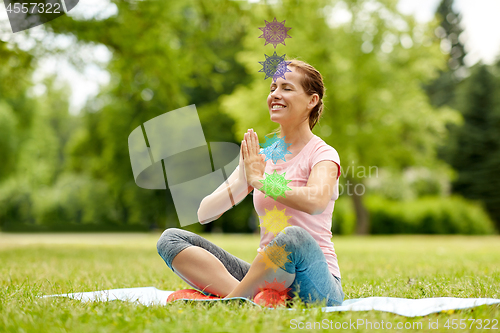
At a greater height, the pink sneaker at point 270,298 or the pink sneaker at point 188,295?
the pink sneaker at point 270,298

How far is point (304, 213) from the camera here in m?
2.39

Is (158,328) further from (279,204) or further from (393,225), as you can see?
(393,225)

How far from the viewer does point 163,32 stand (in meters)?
10.1

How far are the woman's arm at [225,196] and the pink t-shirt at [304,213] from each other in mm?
97

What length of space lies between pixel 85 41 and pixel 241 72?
12.7 metres

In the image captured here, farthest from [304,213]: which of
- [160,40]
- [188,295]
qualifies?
[160,40]

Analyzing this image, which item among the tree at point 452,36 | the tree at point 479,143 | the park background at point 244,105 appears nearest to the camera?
the park background at point 244,105

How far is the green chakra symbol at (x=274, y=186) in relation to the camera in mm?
2197

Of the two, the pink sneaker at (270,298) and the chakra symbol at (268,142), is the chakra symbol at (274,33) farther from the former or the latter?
the pink sneaker at (270,298)

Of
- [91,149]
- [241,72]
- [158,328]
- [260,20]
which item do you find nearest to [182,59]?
[260,20]

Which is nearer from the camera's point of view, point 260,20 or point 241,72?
point 260,20

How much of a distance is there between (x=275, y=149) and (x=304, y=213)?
430 millimetres

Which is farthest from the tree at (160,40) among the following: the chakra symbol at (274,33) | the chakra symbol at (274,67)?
the chakra symbol at (274,67)

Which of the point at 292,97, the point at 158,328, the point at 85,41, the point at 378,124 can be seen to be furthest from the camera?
the point at 378,124
